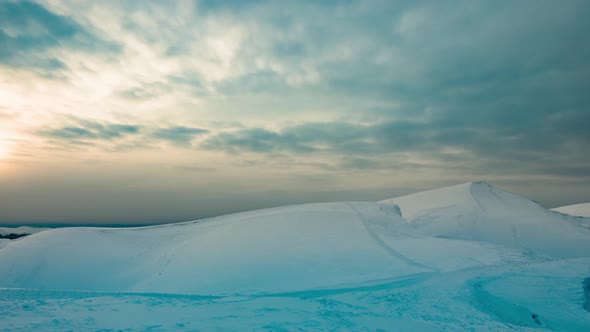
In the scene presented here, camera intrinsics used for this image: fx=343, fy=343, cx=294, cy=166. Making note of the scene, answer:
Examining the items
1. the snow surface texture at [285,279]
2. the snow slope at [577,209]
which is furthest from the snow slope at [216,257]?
the snow slope at [577,209]

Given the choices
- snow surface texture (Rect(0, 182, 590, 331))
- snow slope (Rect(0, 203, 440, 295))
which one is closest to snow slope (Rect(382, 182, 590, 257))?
snow surface texture (Rect(0, 182, 590, 331))

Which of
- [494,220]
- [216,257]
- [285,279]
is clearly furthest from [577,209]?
[216,257]

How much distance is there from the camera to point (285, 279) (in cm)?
744

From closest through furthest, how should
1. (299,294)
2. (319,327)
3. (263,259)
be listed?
(319,327), (299,294), (263,259)

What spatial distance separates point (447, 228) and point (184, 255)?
1353cm

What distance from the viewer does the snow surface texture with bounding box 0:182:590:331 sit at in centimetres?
545

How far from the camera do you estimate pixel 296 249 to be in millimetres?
8711

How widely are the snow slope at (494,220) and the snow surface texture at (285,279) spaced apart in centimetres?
658

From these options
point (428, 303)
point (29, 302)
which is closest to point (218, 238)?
point (29, 302)

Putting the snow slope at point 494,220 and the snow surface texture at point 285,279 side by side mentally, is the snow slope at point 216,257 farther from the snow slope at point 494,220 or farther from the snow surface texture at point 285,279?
the snow slope at point 494,220

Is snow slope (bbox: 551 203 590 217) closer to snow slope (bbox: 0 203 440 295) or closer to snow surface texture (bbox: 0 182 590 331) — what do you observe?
snow surface texture (bbox: 0 182 590 331)

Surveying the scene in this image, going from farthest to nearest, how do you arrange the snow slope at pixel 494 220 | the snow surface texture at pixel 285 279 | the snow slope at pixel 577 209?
the snow slope at pixel 577 209
the snow slope at pixel 494 220
the snow surface texture at pixel 285 279

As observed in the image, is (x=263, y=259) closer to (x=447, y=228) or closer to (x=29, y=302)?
(x=29, y=302)

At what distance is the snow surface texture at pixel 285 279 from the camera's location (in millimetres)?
5453
